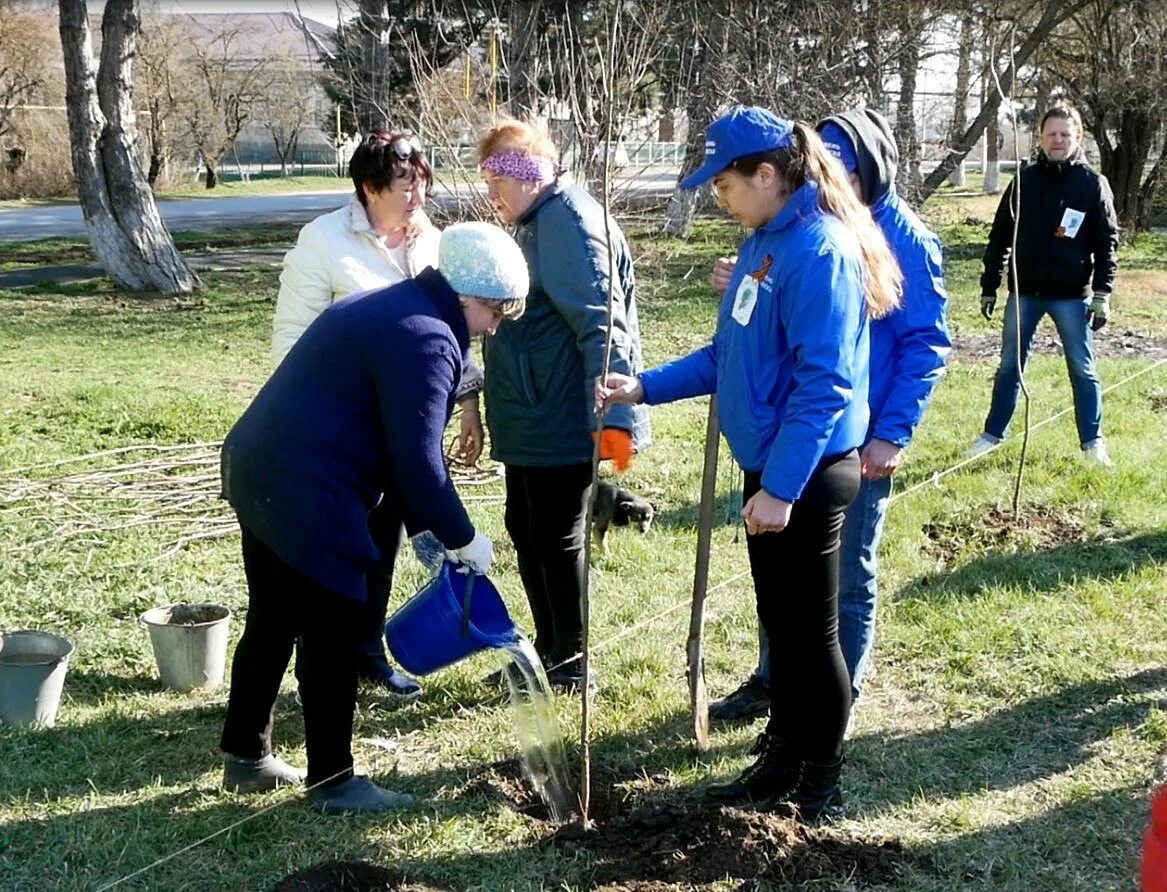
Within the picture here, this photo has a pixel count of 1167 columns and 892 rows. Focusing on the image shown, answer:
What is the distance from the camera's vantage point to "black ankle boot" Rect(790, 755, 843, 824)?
3.20m

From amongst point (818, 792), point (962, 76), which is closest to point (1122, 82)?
point (962, 76)

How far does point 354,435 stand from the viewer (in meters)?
3.00

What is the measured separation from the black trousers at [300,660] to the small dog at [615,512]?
7.45 ft

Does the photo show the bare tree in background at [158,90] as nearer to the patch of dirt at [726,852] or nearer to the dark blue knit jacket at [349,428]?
the dark blue knit jacket at [349,428]

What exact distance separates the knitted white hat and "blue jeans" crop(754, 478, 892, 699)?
1.20 m

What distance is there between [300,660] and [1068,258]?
5.20 m

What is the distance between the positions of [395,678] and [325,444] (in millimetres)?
1390

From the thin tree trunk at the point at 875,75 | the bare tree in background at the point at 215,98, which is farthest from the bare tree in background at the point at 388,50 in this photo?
the bare tree in background at the point at 215,98

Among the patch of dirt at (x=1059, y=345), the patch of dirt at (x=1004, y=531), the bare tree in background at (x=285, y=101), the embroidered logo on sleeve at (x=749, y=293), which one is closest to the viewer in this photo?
the embroidered logo on sleeve at (x=749, y=293)

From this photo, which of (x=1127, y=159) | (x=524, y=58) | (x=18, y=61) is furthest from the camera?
(x=18, y=61)

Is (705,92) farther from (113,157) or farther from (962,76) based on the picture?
(113,157)

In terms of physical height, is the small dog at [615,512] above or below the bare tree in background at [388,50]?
below

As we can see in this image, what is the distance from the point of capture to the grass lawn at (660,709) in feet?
10.2

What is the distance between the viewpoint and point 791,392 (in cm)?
293
